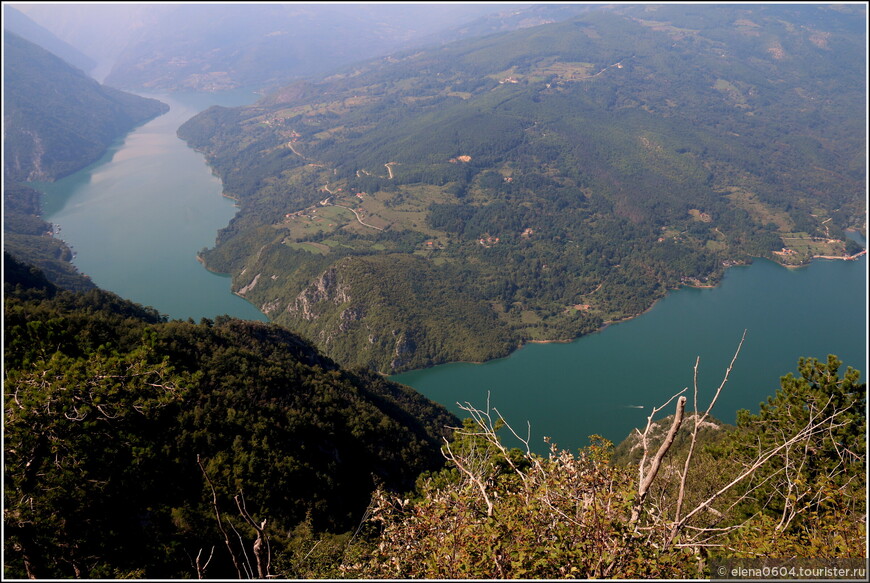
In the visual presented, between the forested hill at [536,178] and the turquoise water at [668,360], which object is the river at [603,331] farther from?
the forested hill at [536,178]

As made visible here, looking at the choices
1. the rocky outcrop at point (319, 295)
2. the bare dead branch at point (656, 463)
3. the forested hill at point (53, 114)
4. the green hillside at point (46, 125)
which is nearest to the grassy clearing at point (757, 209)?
the rocky outcrop at point (319, 295)

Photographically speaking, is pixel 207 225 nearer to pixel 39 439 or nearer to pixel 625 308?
pixel 625 308

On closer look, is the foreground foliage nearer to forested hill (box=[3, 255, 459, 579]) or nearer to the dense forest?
the dense forest

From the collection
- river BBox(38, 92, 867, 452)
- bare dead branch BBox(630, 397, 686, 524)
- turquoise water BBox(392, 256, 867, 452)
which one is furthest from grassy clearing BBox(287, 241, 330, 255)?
bare dead branch BBox(630, 397, 686, 524)

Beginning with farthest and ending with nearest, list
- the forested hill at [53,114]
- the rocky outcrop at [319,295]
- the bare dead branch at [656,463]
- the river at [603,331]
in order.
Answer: the forested hill at [53,114]
the rocky outcrop at [319,295]
the river at [603,331]
the bare dead branch at [656,463]

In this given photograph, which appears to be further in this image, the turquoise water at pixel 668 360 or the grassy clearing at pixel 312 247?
the grassy clearing at pixel 312 247
